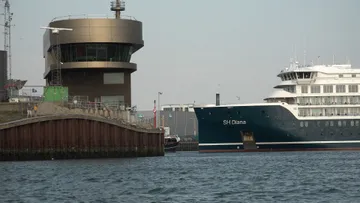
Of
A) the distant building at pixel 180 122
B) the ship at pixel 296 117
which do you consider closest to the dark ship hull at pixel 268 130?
the ship at pixel 296 117

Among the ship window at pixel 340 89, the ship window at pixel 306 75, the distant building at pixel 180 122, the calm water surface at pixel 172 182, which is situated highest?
the ship window at pixel 306 75

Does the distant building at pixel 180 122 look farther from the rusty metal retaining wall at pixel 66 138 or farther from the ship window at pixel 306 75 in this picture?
the rusty metal retaining wall at pixel 66 138

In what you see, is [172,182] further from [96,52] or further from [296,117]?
[296,117]

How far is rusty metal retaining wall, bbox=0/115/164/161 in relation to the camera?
6862 cm

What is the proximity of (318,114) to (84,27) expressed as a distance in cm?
3403

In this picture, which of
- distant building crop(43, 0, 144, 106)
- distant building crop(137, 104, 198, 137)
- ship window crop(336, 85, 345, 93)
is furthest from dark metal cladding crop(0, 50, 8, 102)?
distant building crop(137, 104, 198, 137)

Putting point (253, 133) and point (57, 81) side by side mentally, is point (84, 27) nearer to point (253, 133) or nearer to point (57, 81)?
point (57, 81)

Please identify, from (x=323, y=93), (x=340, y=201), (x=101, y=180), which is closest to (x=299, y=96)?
(x=323, y=93)

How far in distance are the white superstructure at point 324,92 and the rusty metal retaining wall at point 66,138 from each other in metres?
37.8

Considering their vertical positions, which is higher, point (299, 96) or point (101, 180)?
point (299, 96)

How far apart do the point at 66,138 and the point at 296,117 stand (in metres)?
42.6

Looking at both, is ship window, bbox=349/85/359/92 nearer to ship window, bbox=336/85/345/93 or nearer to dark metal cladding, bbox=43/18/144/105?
ship window, bbox=336/85/345/93

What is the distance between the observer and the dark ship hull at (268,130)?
105375 millimetres

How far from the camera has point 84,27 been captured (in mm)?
88062
